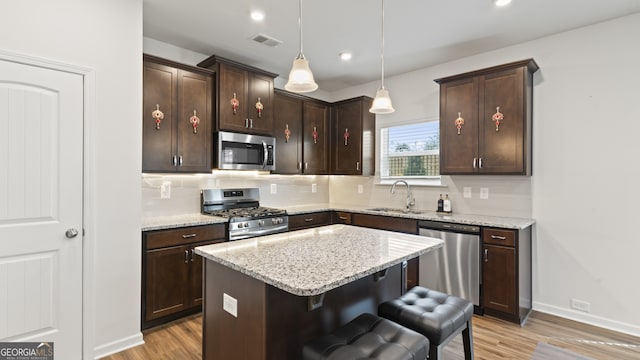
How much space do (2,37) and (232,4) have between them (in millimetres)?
1559

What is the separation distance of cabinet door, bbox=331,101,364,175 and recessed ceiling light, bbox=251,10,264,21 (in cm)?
206

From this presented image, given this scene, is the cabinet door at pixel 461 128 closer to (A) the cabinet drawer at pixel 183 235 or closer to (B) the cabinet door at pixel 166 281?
(A) the cabinet drawer at pixel 183 235

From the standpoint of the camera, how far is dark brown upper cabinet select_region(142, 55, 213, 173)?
3.04 meters

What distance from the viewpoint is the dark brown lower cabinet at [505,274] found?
2959 mm

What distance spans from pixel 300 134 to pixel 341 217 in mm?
1307

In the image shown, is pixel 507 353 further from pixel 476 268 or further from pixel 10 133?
pixel 10 133

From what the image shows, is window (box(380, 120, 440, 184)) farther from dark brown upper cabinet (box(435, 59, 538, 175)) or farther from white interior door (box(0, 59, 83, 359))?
white interior door (box(0, 59, 83, 359))

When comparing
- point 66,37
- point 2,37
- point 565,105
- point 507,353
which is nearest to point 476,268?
point 507,353

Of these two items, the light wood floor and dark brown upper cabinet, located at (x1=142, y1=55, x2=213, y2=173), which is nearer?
the light wood floor

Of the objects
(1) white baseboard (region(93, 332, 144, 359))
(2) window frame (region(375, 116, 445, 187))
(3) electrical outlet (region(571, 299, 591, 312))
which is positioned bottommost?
(1) white baseboard (region(93, 332, 144, 359))

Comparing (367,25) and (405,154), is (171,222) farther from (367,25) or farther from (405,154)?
(405,154)

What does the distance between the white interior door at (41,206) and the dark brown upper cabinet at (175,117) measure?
2.42ft

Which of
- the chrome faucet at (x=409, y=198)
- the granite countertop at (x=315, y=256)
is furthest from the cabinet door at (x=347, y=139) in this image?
the granite countertop at (x=315, y=256)

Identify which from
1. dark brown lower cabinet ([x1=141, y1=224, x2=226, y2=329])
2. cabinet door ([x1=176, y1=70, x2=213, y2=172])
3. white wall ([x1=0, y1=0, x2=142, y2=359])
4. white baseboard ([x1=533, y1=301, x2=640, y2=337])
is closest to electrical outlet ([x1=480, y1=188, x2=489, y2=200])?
white baseboard ([x1=533, y1=301, x2=640, y2=337])
